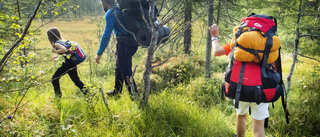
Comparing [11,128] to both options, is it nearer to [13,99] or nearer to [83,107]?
[83,107]

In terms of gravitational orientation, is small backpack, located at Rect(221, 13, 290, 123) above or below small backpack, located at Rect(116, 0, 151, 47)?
below

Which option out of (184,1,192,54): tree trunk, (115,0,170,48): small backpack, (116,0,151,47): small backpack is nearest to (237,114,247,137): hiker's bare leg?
(115,0,170,48): small backpack

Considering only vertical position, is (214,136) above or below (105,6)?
below

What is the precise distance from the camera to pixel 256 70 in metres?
1.92

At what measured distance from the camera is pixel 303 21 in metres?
4.58

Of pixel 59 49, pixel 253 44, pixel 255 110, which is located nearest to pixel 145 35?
pixel 59 49

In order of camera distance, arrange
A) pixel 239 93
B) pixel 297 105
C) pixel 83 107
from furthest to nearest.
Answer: pixel 297 105, pixel 83 107, pixel 239 93

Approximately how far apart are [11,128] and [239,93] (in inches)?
108

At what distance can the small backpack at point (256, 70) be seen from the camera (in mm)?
1851

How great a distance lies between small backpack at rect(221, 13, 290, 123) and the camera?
6.07 ft

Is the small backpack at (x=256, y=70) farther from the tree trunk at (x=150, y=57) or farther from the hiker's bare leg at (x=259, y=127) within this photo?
the tree trunk at (x=150, y=57)

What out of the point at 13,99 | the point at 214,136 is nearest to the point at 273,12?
the point at 214,136

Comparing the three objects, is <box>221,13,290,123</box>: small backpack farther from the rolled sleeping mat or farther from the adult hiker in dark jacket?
the adult hiker in dark jacket

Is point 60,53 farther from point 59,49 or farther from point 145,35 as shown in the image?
point 145,35
